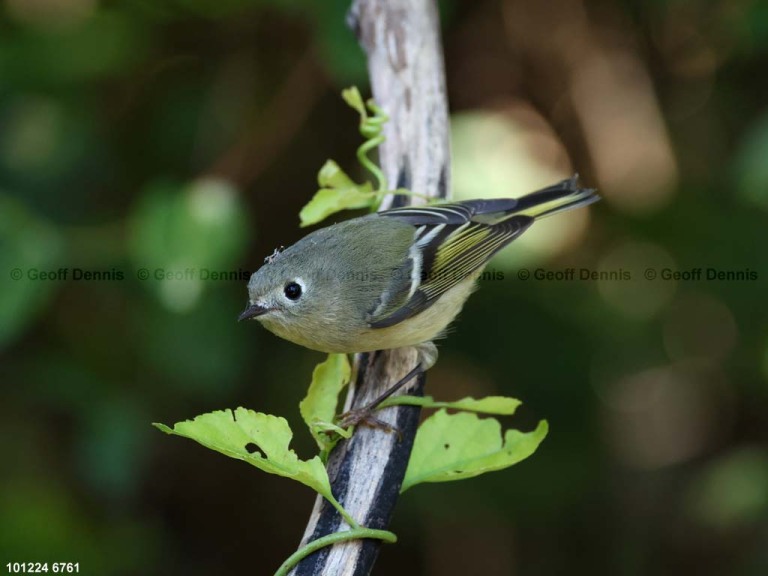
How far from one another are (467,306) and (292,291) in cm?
138

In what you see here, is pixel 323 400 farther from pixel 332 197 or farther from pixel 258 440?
pixel 332 197

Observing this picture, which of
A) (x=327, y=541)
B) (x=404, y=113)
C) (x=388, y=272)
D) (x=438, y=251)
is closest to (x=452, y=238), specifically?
(x=438, y=251)

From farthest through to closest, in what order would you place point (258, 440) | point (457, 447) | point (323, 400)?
1. point (323, 400)
2. point (457, 447)
3. point (258, 440)

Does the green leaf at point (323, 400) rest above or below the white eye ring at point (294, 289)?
below

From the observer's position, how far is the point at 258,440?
1.55 metres

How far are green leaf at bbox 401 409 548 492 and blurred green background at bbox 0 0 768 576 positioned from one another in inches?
41.1

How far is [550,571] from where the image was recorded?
370 cm

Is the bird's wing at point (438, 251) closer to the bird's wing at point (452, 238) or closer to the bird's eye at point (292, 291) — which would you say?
the bird's wing at point (452, 238)

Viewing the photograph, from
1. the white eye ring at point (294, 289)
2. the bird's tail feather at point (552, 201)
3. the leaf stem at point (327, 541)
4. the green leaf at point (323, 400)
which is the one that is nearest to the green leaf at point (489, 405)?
the green leaf at point (323, 400)

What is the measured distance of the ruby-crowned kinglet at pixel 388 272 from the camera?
7.30ft

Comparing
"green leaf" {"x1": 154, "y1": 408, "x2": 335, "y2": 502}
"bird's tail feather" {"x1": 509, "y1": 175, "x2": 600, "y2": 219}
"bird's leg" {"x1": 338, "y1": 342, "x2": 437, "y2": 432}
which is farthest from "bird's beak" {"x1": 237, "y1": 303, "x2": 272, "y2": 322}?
"bird's tail feather" {"x1": 509, "y1": 175, "x2": 600, "y2": 219}

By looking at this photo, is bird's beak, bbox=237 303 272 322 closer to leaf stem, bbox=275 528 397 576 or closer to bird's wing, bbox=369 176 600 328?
bird's wing, bbox=369 176 600 328

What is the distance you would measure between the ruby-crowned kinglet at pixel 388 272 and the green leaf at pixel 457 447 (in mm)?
432

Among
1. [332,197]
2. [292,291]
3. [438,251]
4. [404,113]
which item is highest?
[404,113]
